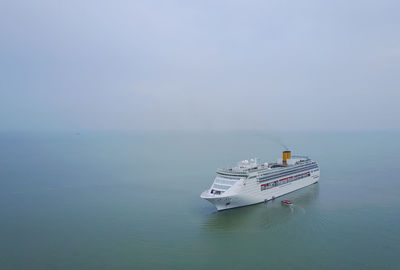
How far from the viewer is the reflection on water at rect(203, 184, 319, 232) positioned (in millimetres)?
21577

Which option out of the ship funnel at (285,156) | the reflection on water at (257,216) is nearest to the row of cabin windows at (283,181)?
the reflection on water at (257,216)

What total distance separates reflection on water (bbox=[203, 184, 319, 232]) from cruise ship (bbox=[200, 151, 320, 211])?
2.44ft

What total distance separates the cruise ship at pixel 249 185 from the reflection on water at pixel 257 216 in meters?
0.74

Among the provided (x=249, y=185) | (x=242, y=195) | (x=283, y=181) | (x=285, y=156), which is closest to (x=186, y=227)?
(x=242, y=195)

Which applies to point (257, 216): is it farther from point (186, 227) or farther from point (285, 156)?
point (285, 156)

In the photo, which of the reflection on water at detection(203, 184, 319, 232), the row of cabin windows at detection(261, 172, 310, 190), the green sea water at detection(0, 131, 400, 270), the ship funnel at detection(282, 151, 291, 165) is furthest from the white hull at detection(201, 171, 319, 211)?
the ship funnel at detection(282, 151, 291, 165)

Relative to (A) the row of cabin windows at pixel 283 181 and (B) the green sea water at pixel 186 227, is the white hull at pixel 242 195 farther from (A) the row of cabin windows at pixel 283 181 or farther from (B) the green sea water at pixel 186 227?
(B) the green sea water at pixel 186 227

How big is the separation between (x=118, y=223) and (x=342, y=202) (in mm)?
22182

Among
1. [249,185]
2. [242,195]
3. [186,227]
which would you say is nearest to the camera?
[186,227]

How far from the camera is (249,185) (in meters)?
25.5

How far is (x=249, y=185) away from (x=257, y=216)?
9.92ft

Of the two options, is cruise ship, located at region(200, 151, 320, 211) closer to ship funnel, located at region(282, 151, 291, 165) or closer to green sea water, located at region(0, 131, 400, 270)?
green sea water, located at region(0, 131, 400, 270)

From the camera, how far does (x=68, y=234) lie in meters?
20.2

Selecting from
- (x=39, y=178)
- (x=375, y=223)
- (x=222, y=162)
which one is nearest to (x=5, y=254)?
(x=39, y=178)
